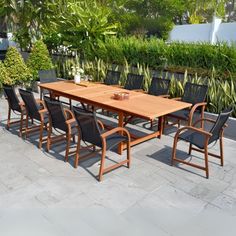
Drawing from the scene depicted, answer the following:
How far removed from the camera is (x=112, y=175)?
14.1 ft

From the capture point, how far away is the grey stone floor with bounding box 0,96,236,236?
3.17 m

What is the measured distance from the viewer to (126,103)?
520cm

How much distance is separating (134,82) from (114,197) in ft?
13.0

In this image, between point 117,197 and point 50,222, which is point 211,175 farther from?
point 50,222

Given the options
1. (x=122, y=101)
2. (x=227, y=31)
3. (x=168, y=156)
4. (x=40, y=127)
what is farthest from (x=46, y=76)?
(x=227, y=31)

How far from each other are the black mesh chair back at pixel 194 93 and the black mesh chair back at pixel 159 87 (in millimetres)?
435

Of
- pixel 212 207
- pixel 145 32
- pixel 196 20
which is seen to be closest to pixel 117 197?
pixel 212 207

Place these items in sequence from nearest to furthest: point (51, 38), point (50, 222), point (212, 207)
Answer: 1. point (50, 222)
2. point (212, 207)
3. point (51, 38)

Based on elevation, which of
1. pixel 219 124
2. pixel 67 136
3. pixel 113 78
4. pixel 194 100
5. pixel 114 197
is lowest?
pixel 114 197

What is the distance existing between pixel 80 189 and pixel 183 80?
4.29m

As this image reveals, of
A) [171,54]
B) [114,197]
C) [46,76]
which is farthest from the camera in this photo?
[46,76]

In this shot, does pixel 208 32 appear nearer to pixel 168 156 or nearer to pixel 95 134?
pixel 168 156

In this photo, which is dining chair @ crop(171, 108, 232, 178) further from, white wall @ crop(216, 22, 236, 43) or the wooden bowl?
white wall @ crop(216, 22, 236, 43)

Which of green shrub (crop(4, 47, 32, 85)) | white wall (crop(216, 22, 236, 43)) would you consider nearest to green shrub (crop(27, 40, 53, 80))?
green shrub (crop(4, 47, 32, 85))
